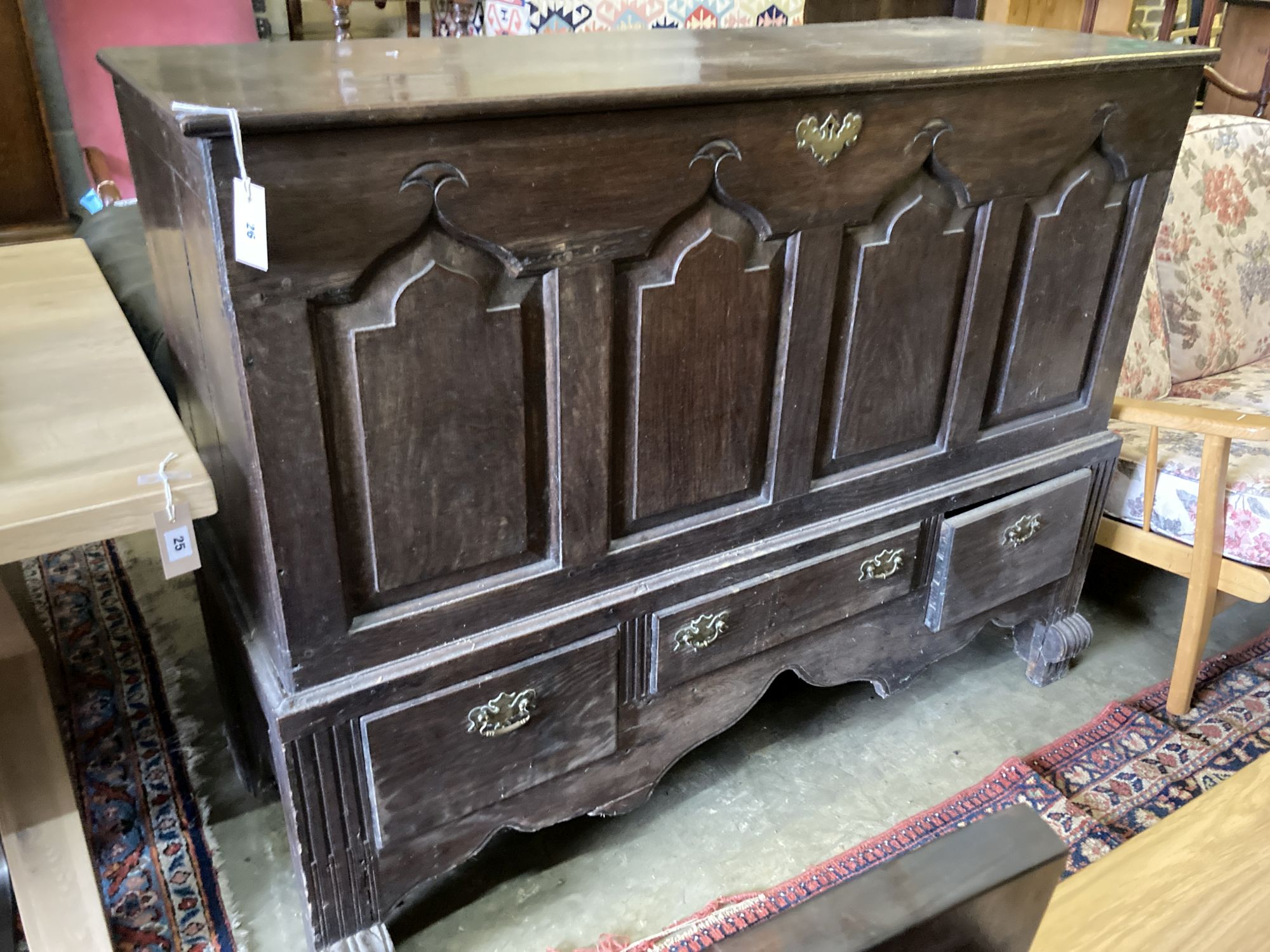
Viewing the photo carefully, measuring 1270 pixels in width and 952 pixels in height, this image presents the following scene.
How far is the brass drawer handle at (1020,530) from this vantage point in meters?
1.60

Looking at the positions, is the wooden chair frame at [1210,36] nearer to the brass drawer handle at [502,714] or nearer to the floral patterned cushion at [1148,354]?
the floral patterned cushion at [1148,354]

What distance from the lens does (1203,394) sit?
2.10 meters

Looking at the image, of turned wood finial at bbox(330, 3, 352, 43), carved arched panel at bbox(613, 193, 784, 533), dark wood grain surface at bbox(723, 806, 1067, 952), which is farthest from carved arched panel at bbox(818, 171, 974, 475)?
turned wood finial at bbox(330, 3, 352, 43)

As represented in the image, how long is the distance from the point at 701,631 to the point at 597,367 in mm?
427

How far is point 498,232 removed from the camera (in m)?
0.95

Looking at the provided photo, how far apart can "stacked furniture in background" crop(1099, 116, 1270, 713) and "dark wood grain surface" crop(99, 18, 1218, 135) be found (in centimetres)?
64

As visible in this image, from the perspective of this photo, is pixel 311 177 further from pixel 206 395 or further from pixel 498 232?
pixel 206 395

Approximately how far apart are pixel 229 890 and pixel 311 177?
1067 mm

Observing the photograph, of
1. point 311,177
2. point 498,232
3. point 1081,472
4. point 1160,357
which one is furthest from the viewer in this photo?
point 1160,357

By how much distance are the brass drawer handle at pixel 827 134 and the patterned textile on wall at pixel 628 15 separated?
57.9 inches

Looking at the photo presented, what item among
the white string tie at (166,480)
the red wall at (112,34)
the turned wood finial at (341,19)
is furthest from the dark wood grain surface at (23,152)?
the white string tie at (166,480)

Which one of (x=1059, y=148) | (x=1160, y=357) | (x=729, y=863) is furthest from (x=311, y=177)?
(x=1160, y=357)

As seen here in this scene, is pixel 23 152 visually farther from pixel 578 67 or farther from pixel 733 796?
pixel 733 796

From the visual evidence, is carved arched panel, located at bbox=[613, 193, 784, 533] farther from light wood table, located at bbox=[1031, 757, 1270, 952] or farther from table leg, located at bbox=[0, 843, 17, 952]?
table leg, located at bbox=[0, 843, 17, 952]
